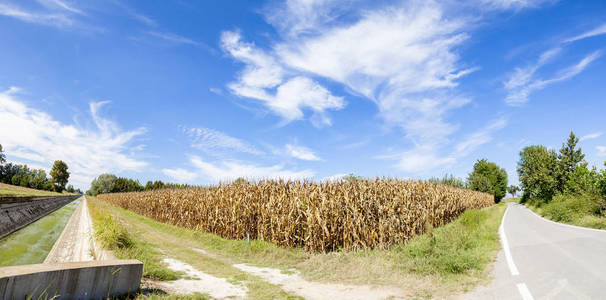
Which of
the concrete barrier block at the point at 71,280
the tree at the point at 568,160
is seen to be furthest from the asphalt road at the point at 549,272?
the tree at the point at 568,160

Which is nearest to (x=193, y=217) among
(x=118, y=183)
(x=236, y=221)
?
(x=236, y=221)

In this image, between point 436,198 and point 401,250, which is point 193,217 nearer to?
point 401,250

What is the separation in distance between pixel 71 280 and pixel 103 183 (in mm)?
141710

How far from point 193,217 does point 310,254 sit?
10.2m

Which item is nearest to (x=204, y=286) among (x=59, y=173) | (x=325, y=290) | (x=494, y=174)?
(x=325, y=290)

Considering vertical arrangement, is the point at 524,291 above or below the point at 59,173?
below

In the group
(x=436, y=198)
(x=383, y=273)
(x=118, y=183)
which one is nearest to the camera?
(x=383, y=273)

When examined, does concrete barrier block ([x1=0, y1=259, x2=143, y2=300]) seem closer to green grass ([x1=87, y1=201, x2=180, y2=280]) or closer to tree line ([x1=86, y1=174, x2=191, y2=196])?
green grass ([x1=87, y1=201, x2=180, y2=280])

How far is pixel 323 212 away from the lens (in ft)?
34.3

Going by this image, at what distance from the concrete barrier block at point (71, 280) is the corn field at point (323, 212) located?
21.5 ft

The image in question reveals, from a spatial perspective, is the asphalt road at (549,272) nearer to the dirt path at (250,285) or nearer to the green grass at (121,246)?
the dirt path at (250,285)

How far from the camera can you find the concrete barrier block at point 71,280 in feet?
10.9

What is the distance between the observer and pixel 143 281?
19.0ft

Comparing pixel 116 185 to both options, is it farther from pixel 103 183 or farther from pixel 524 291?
pixel 524 291
